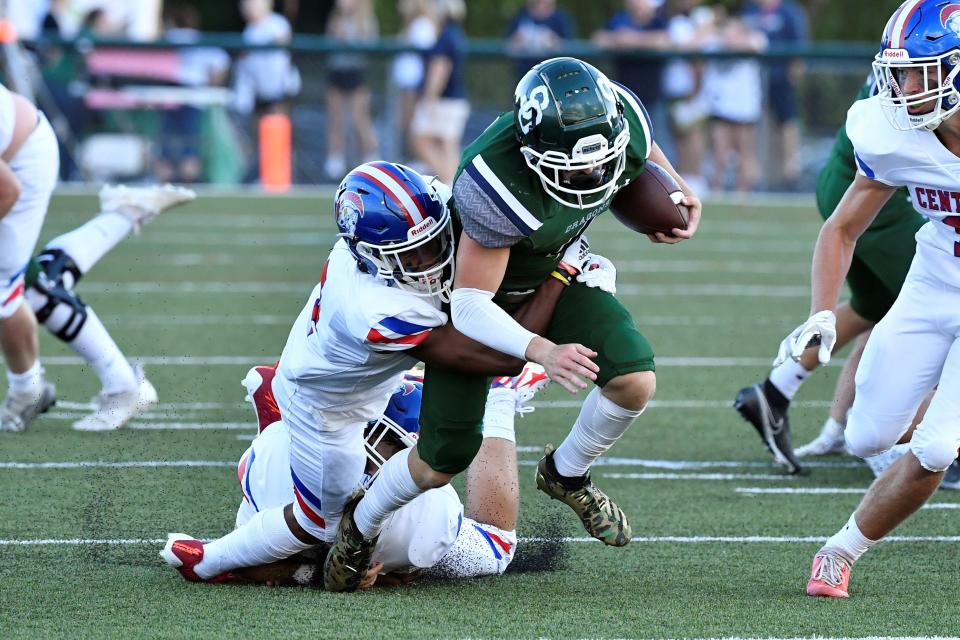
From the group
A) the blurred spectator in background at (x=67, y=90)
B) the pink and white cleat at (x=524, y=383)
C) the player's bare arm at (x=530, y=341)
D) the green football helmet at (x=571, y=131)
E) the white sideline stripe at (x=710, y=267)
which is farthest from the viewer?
the blurred spectator in background at (x=67, y=90)

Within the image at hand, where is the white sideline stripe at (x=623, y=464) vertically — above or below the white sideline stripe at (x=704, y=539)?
below

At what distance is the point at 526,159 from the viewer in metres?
3.74

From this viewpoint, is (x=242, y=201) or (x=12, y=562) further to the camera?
(x=242, y=201)

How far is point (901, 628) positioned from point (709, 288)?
624 centimetres

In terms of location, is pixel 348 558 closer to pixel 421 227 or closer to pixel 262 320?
pixel 421 227

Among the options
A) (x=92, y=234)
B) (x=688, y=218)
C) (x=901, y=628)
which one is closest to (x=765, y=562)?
(x=901, y=628)

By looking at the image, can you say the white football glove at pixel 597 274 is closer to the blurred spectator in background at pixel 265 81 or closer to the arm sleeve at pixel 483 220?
the arm sleeve at pixel 483 220

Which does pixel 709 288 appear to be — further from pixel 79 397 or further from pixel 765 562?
pixel 765 562

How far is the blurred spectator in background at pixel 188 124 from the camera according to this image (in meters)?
14.4

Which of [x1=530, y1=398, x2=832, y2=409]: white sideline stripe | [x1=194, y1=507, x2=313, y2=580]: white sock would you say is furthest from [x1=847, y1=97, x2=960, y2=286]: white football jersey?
[x1=530, y1=398, x2=832, y2=409]: white sideline stripe

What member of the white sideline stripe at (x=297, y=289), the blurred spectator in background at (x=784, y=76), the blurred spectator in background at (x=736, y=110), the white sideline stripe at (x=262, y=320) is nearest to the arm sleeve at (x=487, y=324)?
the white sideline stripe at (x=262, y=320)

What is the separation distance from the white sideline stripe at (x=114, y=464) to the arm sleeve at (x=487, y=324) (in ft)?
6.27

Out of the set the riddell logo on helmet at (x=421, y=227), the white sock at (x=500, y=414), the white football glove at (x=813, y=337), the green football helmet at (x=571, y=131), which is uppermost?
the green football helmet at (x=571, y=131)

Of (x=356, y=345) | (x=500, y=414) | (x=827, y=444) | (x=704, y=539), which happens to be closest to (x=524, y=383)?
(x=500, y=414)
